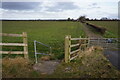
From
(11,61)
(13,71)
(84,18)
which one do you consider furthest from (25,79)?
(84,18)

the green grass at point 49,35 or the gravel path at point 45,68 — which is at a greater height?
the green grass at point 49,35

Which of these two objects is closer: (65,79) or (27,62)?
(65,79)

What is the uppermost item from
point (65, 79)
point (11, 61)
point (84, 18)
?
point (84, 18)

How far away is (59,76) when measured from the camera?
4570 mm

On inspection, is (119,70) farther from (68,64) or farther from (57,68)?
(57,68)

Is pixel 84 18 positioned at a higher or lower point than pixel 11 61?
higher

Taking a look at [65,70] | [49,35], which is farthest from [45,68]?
[49,35]

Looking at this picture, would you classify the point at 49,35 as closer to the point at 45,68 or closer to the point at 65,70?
the point at 45,68

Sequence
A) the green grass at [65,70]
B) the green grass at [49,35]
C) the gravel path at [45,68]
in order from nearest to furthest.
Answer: the green grass at [65,70] → the gravel path at [45,68] → the green grass at [49,35]

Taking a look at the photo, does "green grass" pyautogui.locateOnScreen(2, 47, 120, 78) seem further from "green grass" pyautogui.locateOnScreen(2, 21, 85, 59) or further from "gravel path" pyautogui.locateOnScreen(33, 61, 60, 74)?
"green grass" pyautogui.locateOnScreen(2, 21, 85, 59)

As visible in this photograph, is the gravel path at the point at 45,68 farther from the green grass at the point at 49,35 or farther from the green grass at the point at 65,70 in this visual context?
the green grass at the point at 49,35

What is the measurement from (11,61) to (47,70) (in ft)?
5.23

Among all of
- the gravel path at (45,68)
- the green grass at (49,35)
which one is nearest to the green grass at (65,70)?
the gravel path at (45,68)

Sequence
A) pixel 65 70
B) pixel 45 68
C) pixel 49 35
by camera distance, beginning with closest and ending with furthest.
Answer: pixel 65 70 < pixel 45 68 < pixel 49 35
